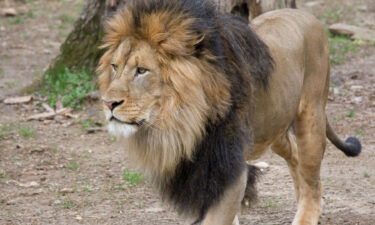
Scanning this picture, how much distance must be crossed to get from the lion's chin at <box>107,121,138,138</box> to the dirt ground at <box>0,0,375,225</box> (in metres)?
0.63

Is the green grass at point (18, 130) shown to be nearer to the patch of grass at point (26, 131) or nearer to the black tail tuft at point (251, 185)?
the patch of grass at point (26, 131)

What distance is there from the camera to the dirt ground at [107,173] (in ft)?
18.1

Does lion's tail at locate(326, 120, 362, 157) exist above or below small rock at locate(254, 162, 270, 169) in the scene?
above

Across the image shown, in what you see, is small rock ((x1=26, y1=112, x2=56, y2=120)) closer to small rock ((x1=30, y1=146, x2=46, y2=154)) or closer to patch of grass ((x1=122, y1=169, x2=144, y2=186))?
small rock ((x1=30, y1=146, x2=46, y2=154))

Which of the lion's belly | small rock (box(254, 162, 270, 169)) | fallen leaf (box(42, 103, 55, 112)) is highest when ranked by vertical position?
the lion's belly

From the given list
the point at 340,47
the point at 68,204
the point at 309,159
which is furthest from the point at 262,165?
the point at 340,47

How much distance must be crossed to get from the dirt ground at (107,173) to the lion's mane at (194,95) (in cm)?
45

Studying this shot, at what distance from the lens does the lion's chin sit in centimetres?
389

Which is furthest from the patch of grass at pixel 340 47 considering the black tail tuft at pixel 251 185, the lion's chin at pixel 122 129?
the lion's chin at pixel 122 129

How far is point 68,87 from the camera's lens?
823 centimetres

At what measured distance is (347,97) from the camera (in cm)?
838

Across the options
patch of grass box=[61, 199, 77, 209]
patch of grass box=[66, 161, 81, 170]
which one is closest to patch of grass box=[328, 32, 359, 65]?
patch of grass box=[66, 161, 81, 170]

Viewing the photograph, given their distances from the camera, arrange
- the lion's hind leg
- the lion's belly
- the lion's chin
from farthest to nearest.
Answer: the lion's hind leg → the lion's belly → the lion's chin

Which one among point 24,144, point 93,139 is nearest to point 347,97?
point 93,139
